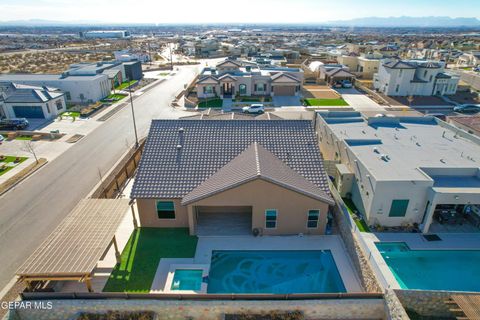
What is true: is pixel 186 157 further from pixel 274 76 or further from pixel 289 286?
pixel 274 76

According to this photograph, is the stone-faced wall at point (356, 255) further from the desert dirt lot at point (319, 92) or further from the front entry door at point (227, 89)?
the desert dirt lot at point (319, 92)

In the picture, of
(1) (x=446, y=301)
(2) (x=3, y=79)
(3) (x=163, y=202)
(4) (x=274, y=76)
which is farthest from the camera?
(4) (x=274, y=76)

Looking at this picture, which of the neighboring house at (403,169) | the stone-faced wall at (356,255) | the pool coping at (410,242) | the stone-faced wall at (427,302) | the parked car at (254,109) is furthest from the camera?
the parked car at (254,109)

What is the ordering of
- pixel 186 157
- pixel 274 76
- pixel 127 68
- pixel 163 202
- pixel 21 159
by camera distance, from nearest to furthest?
1. pixel 163 202
2. pixel 186 157
3. pixel 21 159
4. pixel 274 76
5. pixel 127 68

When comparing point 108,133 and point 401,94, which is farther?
point 401,94

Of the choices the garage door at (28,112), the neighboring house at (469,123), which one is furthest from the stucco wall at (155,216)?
the garage door at (28,112)

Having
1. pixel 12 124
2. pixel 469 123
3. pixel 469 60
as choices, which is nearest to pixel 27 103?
pixel 12 124

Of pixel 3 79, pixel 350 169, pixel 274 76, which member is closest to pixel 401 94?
pixel 274 76

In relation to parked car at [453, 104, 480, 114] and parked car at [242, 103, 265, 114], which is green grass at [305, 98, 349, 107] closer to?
parked car at [242, 103, 265, 114]
